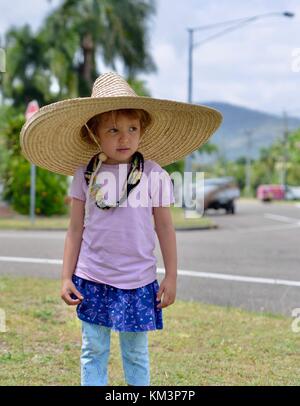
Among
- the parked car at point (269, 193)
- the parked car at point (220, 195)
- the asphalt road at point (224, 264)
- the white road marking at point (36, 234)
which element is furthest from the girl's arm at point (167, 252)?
the parked car at point (269, 193)

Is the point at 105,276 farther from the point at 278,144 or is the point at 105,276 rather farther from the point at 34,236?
the point at 278,144

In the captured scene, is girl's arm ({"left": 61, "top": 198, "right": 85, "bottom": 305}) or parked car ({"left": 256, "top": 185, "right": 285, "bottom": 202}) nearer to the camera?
girl's arm ({"left": 61, "top": 198, "right": 85, "bottom": 305})

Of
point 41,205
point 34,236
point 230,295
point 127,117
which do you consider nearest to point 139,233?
point 127,117

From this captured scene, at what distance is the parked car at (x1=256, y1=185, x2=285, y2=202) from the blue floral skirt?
43.3 m

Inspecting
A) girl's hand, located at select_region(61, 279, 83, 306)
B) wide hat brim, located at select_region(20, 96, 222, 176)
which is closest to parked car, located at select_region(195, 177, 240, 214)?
wide hat brim, located at select_region(20, 96, 222, 176)

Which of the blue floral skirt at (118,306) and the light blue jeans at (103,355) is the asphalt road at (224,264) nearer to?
the light blue jeans at (103,355)

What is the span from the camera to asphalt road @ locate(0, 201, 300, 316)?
7094mm

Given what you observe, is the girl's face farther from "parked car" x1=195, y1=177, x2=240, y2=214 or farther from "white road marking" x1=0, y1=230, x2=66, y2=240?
"parked car" x1=195, y1=177, x2=240, y2=214

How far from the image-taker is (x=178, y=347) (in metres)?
4.82

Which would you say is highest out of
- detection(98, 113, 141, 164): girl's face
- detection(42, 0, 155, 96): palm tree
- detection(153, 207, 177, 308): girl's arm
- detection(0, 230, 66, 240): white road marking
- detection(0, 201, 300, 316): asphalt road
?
detection(42, 0, 155, 96): palm tree

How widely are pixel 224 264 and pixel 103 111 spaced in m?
6.73

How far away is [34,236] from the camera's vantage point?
536 inches
